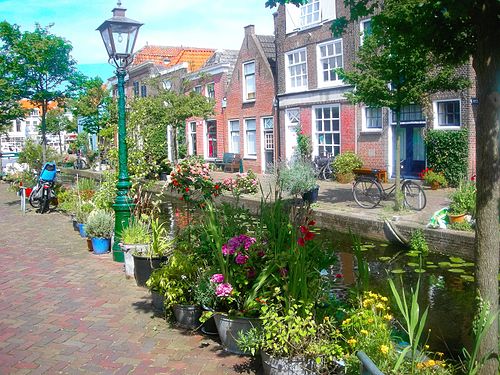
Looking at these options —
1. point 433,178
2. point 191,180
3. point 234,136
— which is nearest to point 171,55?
point 234,136

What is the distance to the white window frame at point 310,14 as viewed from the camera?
21.5 meters

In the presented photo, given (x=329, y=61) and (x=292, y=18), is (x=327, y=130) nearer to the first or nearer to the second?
(x=329, y=61)

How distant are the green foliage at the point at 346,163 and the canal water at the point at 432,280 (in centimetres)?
820

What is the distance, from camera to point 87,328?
200 inches

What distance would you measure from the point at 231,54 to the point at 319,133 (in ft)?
32.1

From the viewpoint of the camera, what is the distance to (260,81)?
25.4 meters

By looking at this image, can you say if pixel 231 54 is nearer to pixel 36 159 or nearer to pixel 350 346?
pixel 36 159

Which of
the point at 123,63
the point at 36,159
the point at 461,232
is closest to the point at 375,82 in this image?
the point at 461,232

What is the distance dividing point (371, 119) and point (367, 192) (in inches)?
295

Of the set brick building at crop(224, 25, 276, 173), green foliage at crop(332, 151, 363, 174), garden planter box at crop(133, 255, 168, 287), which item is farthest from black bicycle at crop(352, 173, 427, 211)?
brick building at crop(224, 25, 276, 173)

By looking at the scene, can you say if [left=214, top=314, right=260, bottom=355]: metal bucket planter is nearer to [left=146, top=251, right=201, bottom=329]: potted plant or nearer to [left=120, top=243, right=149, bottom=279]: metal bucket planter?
[left=146, top=251, right=201, bottom=329]: potted plant

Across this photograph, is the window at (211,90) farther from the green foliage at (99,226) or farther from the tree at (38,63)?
the green foliage at (99,226)

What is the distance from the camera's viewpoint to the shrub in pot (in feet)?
22.6

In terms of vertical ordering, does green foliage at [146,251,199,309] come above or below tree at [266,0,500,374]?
below
